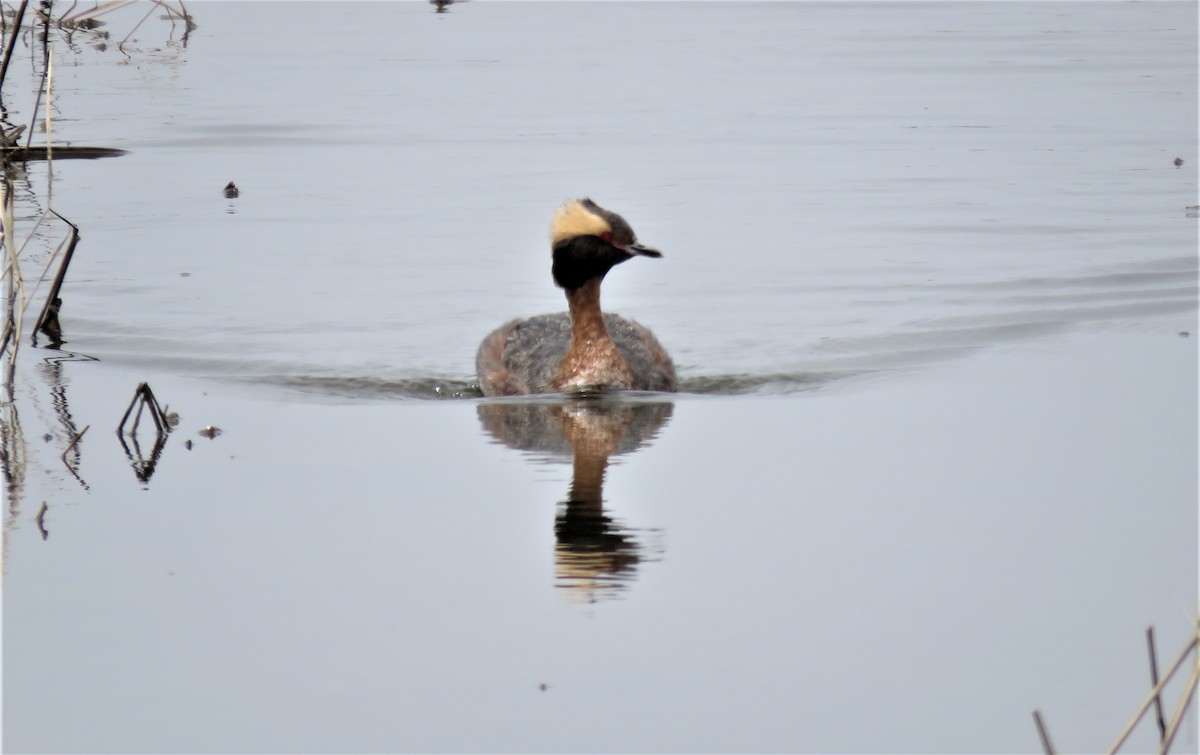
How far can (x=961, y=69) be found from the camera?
27469 millimetres

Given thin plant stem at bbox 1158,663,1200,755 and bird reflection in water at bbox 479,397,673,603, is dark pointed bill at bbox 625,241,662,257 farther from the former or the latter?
thin plant stem at bbox 1158,663,1200,755

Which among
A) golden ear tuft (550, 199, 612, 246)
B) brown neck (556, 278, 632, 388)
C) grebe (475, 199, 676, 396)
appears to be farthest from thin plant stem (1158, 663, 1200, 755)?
brown neck (556, 278, 632, 388)

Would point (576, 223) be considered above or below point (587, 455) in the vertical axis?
above

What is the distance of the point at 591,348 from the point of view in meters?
12.2

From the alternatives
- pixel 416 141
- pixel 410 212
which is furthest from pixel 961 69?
pixel 410 212

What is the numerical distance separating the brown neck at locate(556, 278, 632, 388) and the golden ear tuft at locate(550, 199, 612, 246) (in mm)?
357

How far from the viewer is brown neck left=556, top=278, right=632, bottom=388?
39.8 feet

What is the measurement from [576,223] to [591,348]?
0.85 meters

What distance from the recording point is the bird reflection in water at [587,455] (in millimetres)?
8031

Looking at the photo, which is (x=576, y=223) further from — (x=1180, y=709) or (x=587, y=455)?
(x=1180, y=709)

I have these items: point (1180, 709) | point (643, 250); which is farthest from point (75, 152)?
point (1180, 709)

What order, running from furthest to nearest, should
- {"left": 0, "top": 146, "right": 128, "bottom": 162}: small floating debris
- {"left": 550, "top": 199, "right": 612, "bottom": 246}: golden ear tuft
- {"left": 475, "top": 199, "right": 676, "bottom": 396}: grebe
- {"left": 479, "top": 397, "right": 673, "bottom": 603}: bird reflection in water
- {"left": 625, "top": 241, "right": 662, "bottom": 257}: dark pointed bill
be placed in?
1. {"left": 0, "top": 146, "right": 128, "bottom": 162}: small floating debris
2. {"left": 475, "top": 199, "right": 676, "bottom": 396}: grebe
3. {"left": 550, "top": 199, "right": 612, "bottom": 246}: golden ear tuft
4. {"left": 625, "top": 241, "right": 662, "bottom": 257}: dark pointed bill
5. {"left": 479, "top": 397, "right": 673, "bottom": 603}: bird reflection in water

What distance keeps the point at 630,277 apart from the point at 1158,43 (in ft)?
54.9

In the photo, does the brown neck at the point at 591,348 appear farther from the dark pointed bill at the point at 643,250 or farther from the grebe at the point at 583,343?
the dark pointed bill at the point at 643,250
